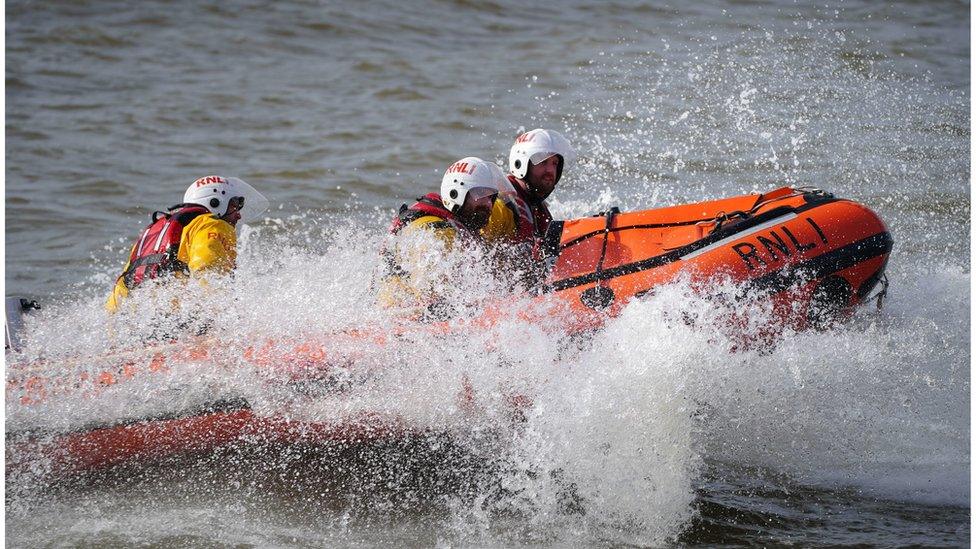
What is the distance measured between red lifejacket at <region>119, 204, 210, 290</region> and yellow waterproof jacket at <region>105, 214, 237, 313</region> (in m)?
0.03

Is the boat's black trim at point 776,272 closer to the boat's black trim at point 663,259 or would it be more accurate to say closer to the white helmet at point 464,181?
the boat's black trim at point 663,259

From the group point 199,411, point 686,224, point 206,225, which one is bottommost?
point 199,411

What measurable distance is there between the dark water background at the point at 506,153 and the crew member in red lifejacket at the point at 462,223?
70cm

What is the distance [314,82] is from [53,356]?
7.76 meters

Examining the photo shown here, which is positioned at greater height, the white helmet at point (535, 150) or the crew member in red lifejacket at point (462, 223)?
the white helmet at point (535, 150)

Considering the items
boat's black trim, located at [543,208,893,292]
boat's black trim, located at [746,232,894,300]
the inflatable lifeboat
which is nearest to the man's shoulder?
the inflatable lifeboat

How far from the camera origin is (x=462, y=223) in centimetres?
502

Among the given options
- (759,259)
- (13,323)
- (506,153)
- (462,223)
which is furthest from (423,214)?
(506,153)

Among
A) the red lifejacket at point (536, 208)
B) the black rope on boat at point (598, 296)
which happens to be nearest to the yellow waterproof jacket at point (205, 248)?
the red lifejacket at point (536, 208)

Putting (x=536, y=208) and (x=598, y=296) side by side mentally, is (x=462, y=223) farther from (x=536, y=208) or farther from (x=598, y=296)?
(x=598, y=296)

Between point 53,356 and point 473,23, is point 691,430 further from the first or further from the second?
point 473,23

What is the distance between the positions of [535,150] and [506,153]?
4.32 m

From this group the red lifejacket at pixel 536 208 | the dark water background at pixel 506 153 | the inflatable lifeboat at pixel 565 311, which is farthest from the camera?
the red lifejacket at pixel 536 208

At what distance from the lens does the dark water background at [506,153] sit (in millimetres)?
4414
